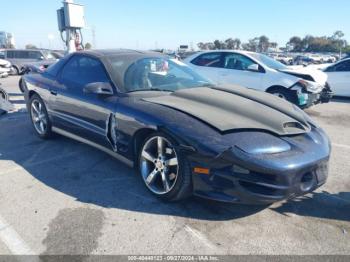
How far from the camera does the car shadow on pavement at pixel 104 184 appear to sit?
298 cm

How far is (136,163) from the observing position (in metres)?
3.38

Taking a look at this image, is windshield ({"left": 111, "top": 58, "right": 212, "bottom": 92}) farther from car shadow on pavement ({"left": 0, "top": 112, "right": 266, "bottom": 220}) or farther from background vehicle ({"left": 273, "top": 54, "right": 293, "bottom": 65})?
background vehicle ({"left": 273, "top": 54, "right": 293, "bottom": 65})

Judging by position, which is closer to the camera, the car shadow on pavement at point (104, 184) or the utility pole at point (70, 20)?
the car shadow on pavement at point (104, 184)

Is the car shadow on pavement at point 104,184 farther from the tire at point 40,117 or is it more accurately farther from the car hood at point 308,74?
the car hood at point 308,74

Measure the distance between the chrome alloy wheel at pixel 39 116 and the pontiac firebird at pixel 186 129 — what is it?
1.77ft

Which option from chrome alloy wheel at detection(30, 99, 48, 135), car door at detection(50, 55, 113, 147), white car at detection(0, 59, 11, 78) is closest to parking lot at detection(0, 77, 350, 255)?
car door at detection(50, 55, 113, 147)

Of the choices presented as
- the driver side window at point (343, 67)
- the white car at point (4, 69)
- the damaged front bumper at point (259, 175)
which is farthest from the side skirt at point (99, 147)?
the white car at point (4, 69)

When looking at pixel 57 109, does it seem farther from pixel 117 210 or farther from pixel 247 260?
pixel 247 260

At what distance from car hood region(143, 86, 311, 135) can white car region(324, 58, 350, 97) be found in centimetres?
693

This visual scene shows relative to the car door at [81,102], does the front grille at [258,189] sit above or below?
below

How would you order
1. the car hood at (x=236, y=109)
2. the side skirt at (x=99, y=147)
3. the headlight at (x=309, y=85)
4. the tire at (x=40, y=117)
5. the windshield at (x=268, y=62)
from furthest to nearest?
the windshield at (x=268, y=62) < the headlight at (x=309, y=85) < the tire at (x=40, y=117) < the side skirt at (x=99, y=147) < the car hood at (x=236, y=109)

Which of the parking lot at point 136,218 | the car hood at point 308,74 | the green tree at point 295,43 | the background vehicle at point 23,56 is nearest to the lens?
the parking lot at point 136,218

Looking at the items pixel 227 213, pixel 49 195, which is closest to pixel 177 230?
pixel 227 213

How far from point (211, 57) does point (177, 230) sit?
250 inches
